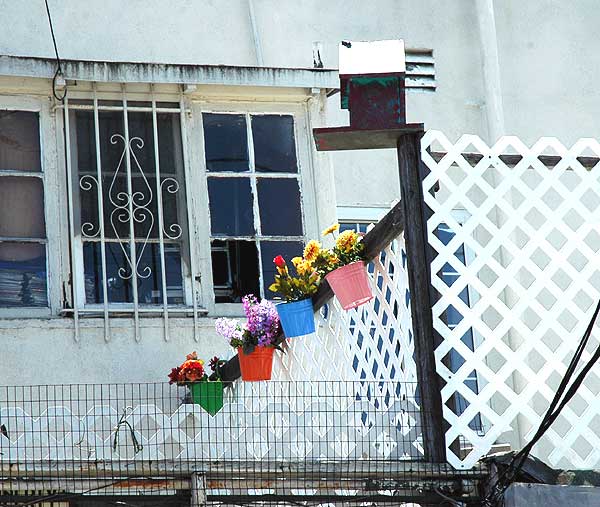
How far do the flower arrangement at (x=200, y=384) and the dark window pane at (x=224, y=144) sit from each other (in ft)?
5.73

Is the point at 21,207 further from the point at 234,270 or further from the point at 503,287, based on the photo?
the point at 503,287

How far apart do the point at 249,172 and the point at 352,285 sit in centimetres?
338

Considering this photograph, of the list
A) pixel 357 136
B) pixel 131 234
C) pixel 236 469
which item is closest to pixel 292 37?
pixel 131 234

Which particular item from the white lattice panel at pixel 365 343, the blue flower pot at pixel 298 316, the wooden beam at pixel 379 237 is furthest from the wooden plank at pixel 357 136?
the blue flower pot at pixel 298 316

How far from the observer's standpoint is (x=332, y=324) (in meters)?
8.04

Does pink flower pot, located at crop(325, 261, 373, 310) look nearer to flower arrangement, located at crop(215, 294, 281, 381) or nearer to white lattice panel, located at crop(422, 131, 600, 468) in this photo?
white lattice panel, located at crop(422, 131, 600, 468)

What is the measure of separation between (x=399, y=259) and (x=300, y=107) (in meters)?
3.90

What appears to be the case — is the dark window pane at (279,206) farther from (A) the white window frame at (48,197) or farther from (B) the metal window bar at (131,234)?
(A) the white window frame at (48,197)

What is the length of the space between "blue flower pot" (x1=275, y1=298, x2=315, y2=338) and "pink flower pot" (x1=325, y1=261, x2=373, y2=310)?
67 centimetres

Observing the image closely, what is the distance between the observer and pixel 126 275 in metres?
9.95

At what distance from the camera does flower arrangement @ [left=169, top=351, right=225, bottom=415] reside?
9.05 metres

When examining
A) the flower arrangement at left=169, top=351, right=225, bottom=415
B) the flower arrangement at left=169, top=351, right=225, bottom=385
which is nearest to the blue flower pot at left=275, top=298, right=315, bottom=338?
the flower arrangement at left=169, top=351, right=225, bottom=415

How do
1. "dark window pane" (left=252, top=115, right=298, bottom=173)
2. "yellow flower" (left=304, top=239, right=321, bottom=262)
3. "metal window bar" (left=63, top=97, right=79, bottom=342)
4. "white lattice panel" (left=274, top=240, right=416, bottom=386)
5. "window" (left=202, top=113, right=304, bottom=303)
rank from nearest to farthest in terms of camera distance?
"white lattice panel" (left=274, top=240, right=416, bottom=386) → "yellow flower" (left=304, top=239, right=321, bottom=262) → "metal window bar" (left=63, top=97, right=79, bottom=342) → "window" (left=202, top=113, right=304, bottom=303) → "dark window pane" (left=252, top=115, right=298, bottom=173)

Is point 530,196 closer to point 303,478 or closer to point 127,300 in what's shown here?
point 303,478
